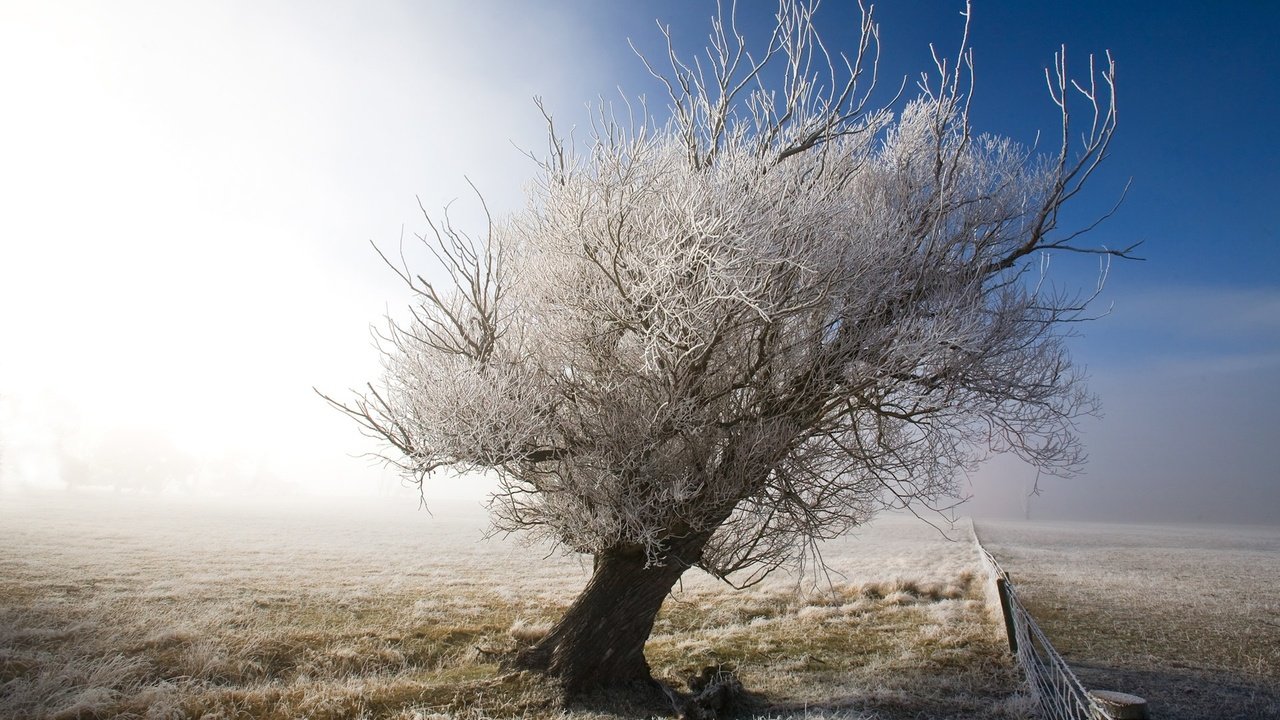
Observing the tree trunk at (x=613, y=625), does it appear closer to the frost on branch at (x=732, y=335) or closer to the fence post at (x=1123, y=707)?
the frost on branch at (x=732, y=335)

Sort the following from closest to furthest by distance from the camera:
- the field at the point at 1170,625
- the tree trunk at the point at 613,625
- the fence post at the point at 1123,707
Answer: the fence post at the point at 1123,707, the tree trunk at the point at 613,625, the field at the point at 1170,625

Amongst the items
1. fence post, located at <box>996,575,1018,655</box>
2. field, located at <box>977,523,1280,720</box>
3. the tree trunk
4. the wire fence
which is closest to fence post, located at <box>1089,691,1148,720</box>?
the wire fence

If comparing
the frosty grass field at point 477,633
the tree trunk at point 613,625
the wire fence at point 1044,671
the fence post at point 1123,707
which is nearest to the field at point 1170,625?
the frosty grass field at point 477,633

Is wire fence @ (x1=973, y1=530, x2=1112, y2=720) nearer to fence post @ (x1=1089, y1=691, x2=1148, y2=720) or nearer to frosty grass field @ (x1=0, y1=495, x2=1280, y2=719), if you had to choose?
fence post @ (x1=1089, y1=691, x2=1148, y2=720)

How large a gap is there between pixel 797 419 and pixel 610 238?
3.14 metres

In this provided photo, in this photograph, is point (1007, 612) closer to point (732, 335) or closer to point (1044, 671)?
point (1044, 671)

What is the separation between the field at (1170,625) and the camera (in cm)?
758

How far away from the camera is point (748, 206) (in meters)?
5.69

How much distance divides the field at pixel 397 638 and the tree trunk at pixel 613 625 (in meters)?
0.42

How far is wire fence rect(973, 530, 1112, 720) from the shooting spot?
5.17 metres

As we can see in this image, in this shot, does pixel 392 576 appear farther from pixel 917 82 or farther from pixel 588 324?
pixel 917 82

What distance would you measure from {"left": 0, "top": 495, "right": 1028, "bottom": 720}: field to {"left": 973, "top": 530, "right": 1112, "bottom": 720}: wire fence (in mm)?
350

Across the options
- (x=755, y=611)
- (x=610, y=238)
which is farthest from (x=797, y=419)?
(x=755, y=611)

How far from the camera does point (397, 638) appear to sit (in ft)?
30.5
